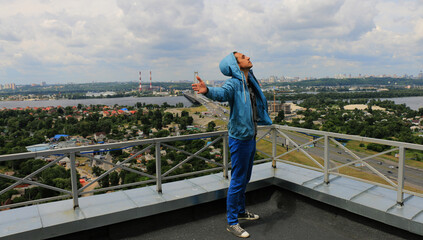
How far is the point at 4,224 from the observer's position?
254 centimetres

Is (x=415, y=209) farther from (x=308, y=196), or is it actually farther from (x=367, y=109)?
(x=367, y=109)

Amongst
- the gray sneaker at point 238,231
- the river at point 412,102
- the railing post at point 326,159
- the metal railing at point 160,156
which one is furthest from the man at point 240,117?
the river at point 412,102

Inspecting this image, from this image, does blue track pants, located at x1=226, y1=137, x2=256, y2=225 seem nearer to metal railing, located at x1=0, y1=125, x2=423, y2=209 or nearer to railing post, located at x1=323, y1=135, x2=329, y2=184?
metal railing, located at x1=0, y1=125, x2=423, y2=209

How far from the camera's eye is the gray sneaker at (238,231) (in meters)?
2.73

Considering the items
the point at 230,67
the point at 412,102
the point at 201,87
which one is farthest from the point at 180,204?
the point at 412,102

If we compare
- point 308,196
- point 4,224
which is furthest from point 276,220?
point 4,224

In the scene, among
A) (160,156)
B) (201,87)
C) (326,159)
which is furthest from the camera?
(326,159)

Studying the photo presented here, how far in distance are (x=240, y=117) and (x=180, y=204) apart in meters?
1.23

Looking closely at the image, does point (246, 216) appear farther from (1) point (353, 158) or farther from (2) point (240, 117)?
(1) point (353, 158)

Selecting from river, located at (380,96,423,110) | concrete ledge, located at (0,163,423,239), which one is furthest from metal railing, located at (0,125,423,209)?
river, located at (380,96,423,110)

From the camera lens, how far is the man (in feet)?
8.96

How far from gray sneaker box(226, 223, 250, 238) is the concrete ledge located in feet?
1.94

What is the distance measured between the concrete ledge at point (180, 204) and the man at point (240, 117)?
0.55m

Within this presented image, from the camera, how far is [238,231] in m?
2.75
